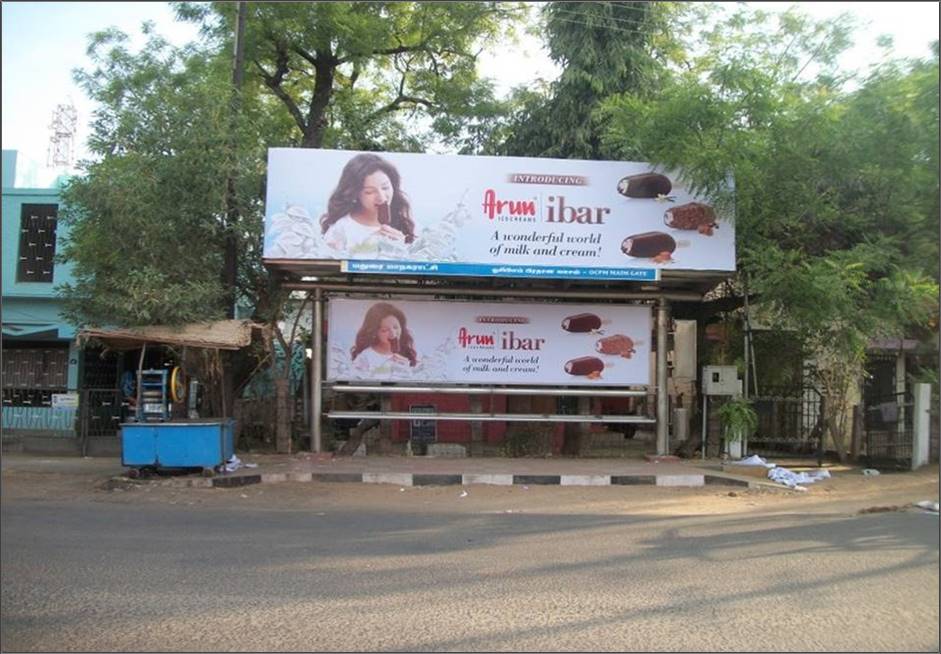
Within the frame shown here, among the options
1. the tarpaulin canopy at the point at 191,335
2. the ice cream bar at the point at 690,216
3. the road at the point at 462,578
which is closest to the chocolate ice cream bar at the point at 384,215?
the tarpaulin canopy at the point at 191,335

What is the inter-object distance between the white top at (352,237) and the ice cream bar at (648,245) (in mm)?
4325

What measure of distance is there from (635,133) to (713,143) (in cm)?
154

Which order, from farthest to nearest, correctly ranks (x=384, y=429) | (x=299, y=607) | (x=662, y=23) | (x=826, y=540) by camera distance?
(x=662, y=23), (x=384, y=429), (x=826, y=540), (x=299, y=607)

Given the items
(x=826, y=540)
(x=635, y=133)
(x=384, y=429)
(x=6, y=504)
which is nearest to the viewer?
(x=826, y=540)

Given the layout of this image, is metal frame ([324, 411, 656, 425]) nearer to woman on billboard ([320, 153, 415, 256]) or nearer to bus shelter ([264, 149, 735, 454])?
bus shelter ([264, 149, 735, 454])

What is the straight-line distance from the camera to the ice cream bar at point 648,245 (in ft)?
44.5

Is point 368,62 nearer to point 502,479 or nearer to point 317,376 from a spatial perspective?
point 317,376

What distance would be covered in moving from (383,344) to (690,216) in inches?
235

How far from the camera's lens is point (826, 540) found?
24.1 ft

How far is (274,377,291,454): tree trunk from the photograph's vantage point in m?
14.3

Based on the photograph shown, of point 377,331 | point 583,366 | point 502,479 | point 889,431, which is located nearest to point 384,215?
point 377,331

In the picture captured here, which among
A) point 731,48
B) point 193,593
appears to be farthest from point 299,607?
point 731,48

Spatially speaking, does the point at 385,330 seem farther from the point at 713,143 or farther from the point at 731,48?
the point at 731,48

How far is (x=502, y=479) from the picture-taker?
12070 mm
